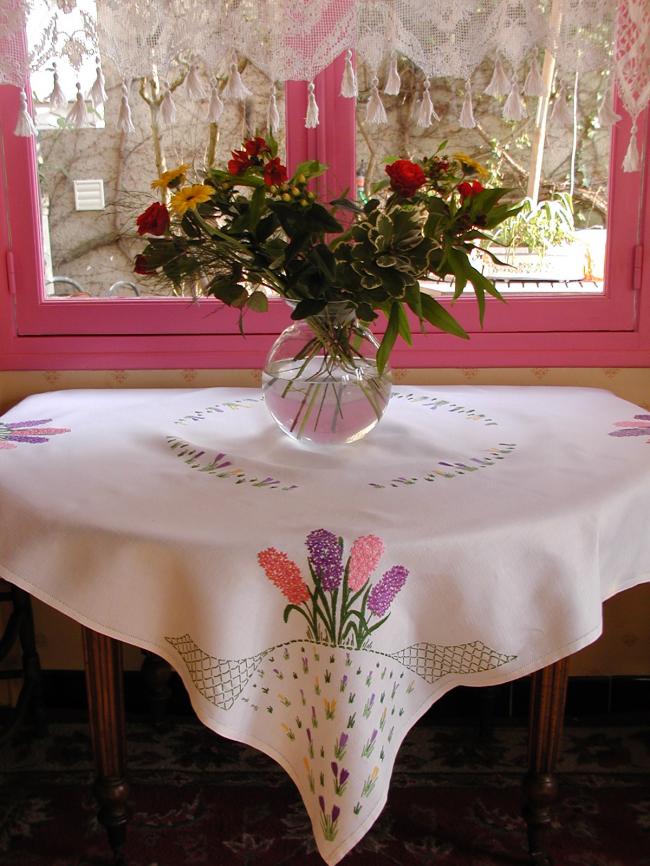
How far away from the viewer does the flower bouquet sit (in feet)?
4.20

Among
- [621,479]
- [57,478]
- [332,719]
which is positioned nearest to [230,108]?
[57,478]

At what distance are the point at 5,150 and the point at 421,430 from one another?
1115 mm

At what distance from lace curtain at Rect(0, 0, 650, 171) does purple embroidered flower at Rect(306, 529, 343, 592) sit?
96 cm

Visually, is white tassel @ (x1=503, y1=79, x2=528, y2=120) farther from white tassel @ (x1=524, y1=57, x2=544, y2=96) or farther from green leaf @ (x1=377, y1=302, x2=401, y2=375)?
green leaf @ (x1=377, y1=302, x2=401, y2=375)

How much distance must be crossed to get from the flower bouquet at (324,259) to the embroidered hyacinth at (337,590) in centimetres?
38

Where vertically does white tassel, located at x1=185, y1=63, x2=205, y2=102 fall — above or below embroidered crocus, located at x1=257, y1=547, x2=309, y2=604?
above

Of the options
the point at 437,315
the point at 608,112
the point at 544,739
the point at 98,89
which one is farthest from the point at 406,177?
the point at 544,739

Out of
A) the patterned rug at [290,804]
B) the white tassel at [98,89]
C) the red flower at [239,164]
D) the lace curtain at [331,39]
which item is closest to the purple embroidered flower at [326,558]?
the red flower at [239,164]

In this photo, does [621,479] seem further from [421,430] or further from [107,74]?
[107,74]

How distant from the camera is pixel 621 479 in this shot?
4.28ft

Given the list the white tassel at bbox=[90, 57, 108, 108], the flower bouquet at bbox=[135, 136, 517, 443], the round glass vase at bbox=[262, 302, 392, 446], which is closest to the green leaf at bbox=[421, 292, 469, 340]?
the flower bouquet at bbox=[135, 136, 517, 443]

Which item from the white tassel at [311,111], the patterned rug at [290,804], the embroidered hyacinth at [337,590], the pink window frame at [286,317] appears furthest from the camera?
the pink window frame at [286,317]

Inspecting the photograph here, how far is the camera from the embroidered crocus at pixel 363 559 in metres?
1.08

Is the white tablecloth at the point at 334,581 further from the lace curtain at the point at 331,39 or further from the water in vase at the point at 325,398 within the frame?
the lace curtain at the point at 331,39
